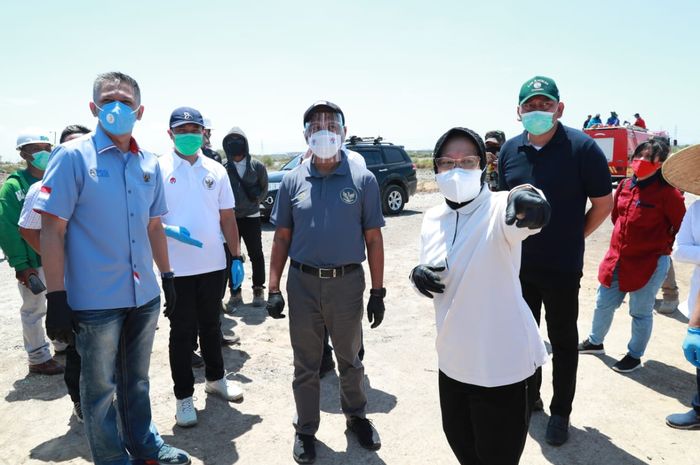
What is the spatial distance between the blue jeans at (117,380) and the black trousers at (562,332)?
2564mm

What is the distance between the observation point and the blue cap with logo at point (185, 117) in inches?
144

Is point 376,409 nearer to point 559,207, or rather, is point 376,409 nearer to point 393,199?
point 559,207

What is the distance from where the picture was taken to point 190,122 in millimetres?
3682

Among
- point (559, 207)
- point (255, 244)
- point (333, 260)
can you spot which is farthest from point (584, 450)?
point (255, 244)

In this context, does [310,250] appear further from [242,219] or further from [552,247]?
[242,219]

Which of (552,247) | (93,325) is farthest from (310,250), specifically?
(552,247)

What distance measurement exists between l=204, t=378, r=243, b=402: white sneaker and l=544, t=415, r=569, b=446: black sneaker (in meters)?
Result: 2.39

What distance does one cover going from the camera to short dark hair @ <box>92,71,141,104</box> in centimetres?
271

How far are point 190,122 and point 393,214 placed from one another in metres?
10.8

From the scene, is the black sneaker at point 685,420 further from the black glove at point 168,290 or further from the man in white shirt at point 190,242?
the black glove at point 168,290

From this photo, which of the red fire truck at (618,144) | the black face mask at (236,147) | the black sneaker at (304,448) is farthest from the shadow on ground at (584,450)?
the red fire truck at (618,144)

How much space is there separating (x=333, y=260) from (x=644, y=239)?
3114 mm

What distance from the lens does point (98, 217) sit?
8.46 ft

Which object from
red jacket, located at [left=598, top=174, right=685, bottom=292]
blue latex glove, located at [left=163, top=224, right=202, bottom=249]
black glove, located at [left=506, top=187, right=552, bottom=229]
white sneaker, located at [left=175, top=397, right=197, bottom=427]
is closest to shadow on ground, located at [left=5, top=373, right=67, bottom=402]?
white sneaker, located at [left=175, top=397, right=197, bottom=427]
